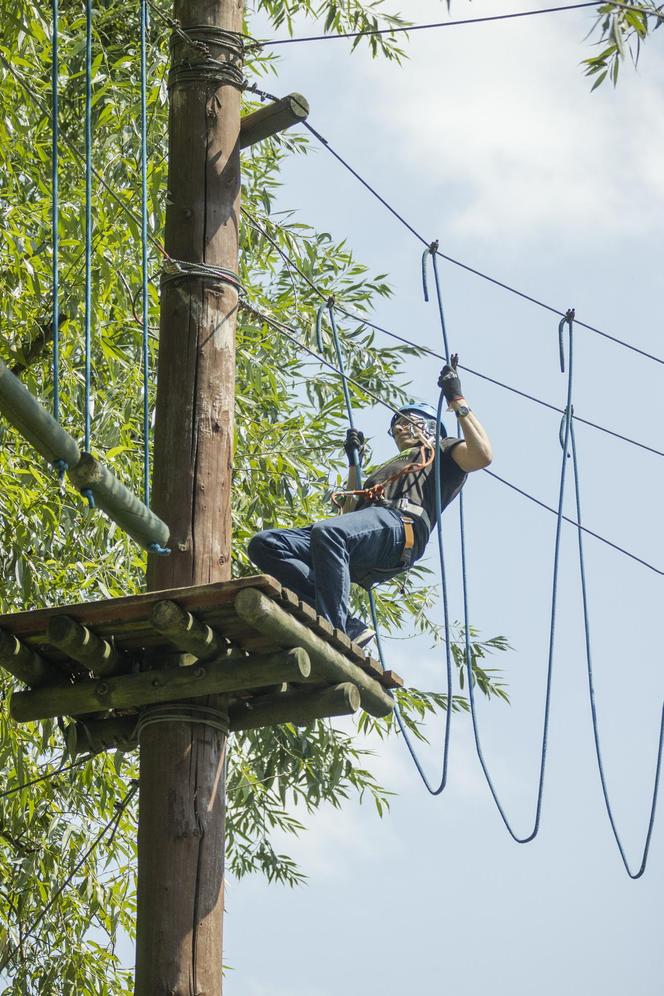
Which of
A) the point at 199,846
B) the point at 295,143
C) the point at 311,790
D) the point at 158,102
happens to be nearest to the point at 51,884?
the point at 311,790

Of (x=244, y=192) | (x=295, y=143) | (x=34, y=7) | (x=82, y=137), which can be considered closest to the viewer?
(x=34, y=7)

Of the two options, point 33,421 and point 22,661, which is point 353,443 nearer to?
point 22,661

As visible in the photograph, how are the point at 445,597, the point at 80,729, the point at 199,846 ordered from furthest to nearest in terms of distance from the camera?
the point at 445,597 < the point at 80,729 < the point at 199,846

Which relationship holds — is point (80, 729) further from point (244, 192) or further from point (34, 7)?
point (244, 192)

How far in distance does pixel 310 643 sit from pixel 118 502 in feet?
2.40

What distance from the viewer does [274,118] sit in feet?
17.5

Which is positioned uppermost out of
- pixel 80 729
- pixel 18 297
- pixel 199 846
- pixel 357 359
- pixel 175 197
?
pixel 357 359

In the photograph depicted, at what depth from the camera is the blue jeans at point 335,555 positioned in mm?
5148

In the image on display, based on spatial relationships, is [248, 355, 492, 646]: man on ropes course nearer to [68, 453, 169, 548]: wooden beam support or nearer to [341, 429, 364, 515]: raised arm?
[341, 429, 364, 515]: raised arm

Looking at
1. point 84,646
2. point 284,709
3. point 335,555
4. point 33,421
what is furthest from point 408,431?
point 33,421

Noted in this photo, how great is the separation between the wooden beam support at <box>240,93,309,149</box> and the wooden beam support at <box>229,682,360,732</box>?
181cm

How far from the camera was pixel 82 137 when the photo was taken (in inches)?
340

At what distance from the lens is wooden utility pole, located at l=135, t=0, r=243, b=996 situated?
4.38 metres

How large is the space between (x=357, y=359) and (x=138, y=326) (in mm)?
2201
